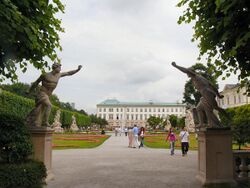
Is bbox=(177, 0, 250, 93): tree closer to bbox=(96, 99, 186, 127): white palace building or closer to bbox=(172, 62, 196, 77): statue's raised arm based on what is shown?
bbox=(172, 62, 196, 77): statue's raised arm

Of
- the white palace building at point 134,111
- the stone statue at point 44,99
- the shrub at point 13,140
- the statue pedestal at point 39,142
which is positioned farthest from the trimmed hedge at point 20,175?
the white palace building at point 134,111

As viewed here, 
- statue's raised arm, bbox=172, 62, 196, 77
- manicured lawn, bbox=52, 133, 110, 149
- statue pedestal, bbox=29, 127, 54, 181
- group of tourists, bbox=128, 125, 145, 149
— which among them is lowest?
manicured lawn, bbox=52, 133, 110, 149

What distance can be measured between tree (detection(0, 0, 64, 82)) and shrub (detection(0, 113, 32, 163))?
1.50 meters

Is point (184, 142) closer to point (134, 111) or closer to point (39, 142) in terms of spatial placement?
point (39, 142)

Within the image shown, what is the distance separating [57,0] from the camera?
24.8 ft

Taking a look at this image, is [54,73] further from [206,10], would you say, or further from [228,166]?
[228,166]

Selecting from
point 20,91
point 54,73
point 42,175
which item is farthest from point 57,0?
point 20,91

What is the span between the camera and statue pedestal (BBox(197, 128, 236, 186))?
746cm

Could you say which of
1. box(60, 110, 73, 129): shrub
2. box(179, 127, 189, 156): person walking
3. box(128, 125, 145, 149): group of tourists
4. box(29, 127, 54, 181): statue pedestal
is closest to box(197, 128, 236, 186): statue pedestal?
box(29, 127, 54, 181): statue pedestal

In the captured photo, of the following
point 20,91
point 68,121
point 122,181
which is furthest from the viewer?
point 20,91

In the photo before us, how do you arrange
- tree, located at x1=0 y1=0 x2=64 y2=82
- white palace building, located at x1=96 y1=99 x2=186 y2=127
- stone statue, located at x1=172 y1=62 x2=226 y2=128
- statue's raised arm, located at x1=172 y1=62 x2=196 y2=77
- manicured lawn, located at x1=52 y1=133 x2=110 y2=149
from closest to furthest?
1. tree, located at x1=0 y1=0 x2=64 y2=82
2. stone statue, located at x1=172 y1=62 x2=226 y2=128
3. statue's raised arm, located at x1=172 y1=62 x2=196 y2=77
4. manicured lawn, located at x1=52 y1=133 x2=110 y2=149
5. white palace building, located at x1=96 y1=99 x2=186 y2=127

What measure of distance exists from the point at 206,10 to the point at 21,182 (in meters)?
6.30

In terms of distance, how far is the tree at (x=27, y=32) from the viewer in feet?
19.3

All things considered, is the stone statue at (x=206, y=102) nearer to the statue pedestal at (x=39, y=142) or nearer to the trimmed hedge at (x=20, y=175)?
the statue pedestal at (x=39, y=142)
